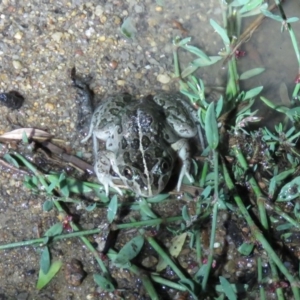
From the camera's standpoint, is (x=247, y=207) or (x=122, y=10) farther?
(x=122, y=10)

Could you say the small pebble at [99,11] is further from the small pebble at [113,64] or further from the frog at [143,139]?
the frog at [143,139]

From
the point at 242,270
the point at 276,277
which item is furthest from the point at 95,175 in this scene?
the point at 276,277

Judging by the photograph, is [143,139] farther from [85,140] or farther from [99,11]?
[99,11]

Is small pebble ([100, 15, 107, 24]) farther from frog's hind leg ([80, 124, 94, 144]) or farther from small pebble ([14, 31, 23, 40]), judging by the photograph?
frog's hind leg ([80, 124, 94, 144])

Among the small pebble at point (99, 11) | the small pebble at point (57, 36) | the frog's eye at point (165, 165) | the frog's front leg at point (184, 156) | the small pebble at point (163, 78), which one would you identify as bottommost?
the frog's front leg at point (184, 156)

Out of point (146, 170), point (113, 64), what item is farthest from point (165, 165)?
point (113, 64)

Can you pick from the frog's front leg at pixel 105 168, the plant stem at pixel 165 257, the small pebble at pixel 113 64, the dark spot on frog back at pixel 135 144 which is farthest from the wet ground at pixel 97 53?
the dark spot on frog back at pixel 135 144

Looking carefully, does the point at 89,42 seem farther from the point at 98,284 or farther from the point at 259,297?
the point at 259,297
